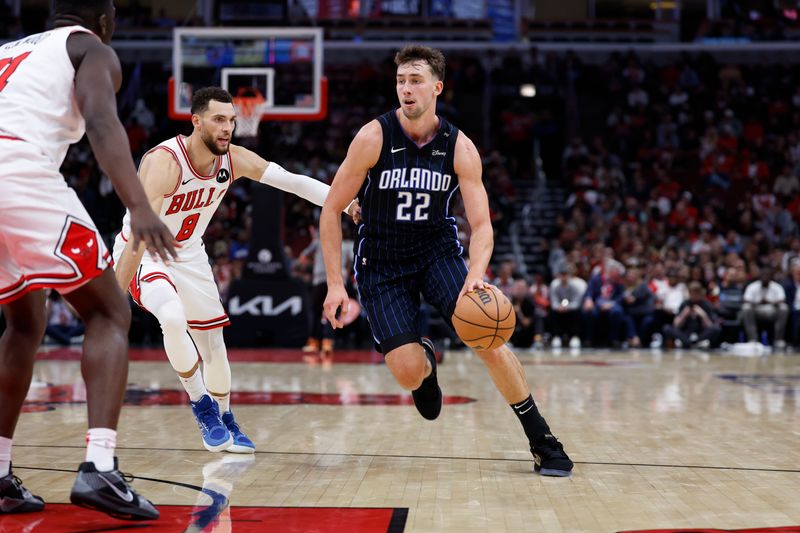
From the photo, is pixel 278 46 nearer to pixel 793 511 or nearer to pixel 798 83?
pixel 793 511

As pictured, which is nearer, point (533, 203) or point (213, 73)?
point (213, 73)

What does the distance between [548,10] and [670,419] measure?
901 inches

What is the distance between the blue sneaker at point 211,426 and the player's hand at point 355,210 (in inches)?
49.1

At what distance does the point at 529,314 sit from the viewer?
48.9ft

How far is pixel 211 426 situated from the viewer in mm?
5109

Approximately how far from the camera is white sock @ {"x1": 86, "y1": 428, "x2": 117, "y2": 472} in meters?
3.25

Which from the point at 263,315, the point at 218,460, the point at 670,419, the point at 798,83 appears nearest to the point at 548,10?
the point at 798,83

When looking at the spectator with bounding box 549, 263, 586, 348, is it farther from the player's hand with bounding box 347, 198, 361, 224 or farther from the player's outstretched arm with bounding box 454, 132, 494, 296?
the player's outstretched arm with bounding box 454, 132, 494, 296

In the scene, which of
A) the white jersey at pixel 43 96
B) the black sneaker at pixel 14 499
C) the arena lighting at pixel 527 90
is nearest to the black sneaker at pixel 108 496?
the black sneaker at pixel 14 499

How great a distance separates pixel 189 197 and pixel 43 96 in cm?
185

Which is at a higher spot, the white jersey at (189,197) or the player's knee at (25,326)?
the white jersey at (189,197)

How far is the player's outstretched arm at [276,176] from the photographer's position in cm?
527

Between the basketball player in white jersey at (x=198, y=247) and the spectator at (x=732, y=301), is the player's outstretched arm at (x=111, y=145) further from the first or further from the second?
the spectator at (x=732, y=301)

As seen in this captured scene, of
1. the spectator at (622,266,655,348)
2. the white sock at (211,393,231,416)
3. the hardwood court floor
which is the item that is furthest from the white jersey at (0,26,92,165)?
the spectator at (622,266,655,348)
